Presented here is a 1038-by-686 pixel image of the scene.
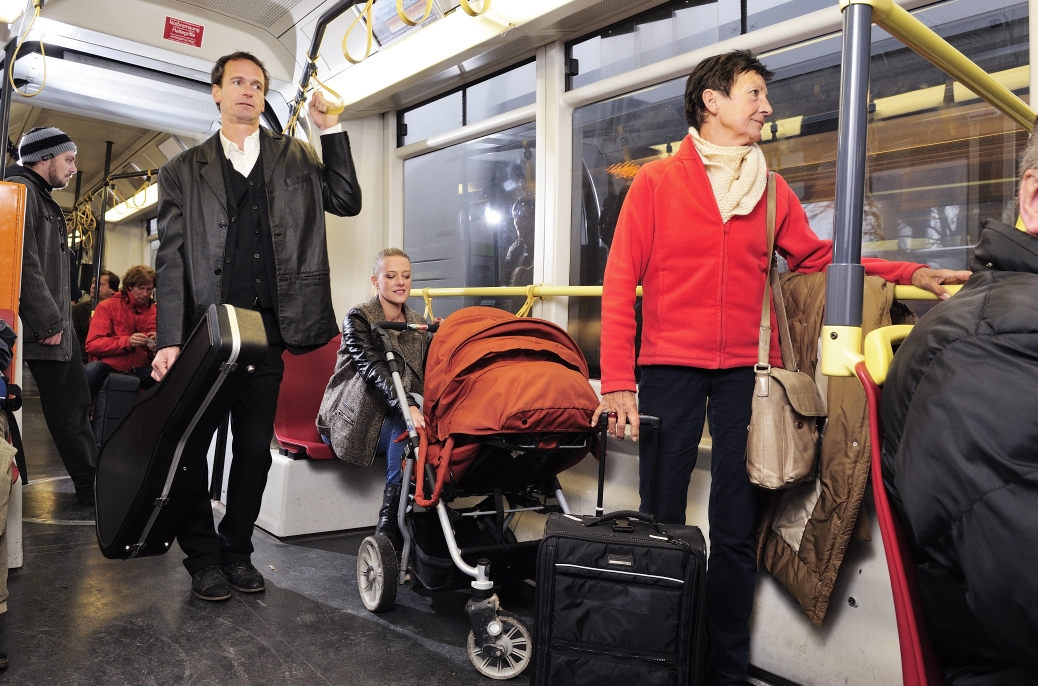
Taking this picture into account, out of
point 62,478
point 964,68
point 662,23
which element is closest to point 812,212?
point 662,23

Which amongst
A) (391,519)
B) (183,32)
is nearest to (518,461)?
(391,519)

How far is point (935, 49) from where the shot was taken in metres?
1.37

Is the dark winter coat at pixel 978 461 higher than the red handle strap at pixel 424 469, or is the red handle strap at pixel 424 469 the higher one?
the dark winter coat at pixel 978 461

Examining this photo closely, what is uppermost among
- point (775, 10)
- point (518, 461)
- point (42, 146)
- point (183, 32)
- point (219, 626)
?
point (183, 32)

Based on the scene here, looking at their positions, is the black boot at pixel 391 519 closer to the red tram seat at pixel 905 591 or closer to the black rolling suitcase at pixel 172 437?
the black rolling suitcase at pixel 172 437

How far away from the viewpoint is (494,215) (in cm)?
446

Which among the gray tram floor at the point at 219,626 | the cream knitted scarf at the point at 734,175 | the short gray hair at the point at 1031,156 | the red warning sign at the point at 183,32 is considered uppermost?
the red warning sign at the point at 183,32

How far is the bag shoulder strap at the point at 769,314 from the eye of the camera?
216 centimetres

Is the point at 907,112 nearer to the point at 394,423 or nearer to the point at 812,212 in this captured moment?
the point at 812,212

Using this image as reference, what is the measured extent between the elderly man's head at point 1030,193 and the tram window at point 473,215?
3092 millimetres

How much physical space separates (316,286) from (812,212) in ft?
6.21

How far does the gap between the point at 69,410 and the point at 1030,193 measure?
177 inches

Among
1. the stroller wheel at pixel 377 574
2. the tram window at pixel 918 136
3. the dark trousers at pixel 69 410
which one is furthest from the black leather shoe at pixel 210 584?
the tram window at pixel 918 136

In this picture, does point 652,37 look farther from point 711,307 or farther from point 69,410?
point 69,410
